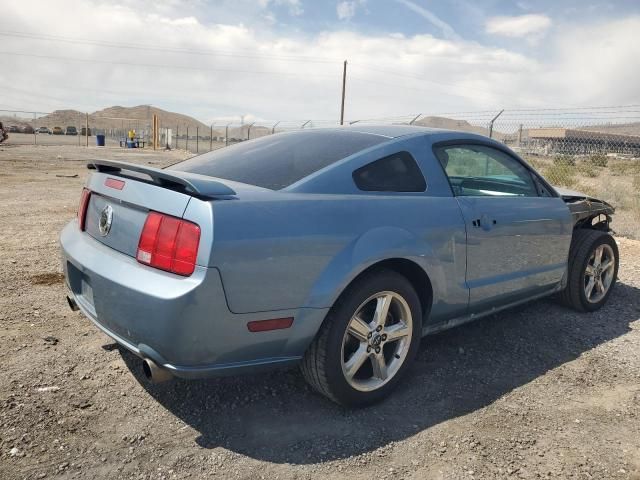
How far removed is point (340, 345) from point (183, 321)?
32.4 inches

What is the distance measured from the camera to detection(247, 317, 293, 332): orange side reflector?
233 centimetres

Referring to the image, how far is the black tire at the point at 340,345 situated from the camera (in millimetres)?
2576

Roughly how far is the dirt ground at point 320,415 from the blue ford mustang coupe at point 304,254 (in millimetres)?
300

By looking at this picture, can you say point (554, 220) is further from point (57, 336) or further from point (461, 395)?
point (57, 336)

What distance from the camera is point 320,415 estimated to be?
2760 mm

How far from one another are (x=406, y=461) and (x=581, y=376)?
63.2 inches

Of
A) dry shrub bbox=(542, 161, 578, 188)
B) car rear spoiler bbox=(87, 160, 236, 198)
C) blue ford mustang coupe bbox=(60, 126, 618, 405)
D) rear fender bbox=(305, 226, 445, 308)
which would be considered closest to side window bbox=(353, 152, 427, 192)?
blue ford mustang coupe bbox=(60, 126, 618, 405)

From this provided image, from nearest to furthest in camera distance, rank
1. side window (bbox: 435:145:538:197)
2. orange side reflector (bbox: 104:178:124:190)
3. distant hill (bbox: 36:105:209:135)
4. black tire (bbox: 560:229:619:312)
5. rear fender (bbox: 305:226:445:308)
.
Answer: rear fender (bbox: 305:226:445:308) → orange side reflector (bbox: 104:178:124:190) → side window (bbox: 435:145:538:197) → black tire (bbox: 560:229:619:312) → distant hill (bbox: 36:105:209:135)

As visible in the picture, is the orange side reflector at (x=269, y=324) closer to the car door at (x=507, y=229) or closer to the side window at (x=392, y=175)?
the side window at (x=392, y=175)

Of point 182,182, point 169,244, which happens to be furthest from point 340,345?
point 182,182

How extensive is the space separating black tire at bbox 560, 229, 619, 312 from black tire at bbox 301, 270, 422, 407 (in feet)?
7.44

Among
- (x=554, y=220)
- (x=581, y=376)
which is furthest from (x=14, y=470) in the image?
(x=554, y=220)

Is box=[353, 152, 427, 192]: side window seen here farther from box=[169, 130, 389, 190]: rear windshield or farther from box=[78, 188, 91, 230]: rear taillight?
box=[78, 188, 91, 230]: rear taillight

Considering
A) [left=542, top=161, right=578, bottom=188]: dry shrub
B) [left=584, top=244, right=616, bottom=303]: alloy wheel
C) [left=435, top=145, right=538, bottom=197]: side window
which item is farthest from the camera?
[left=542, top=161, right=578, bottom=188]: dry shrub
